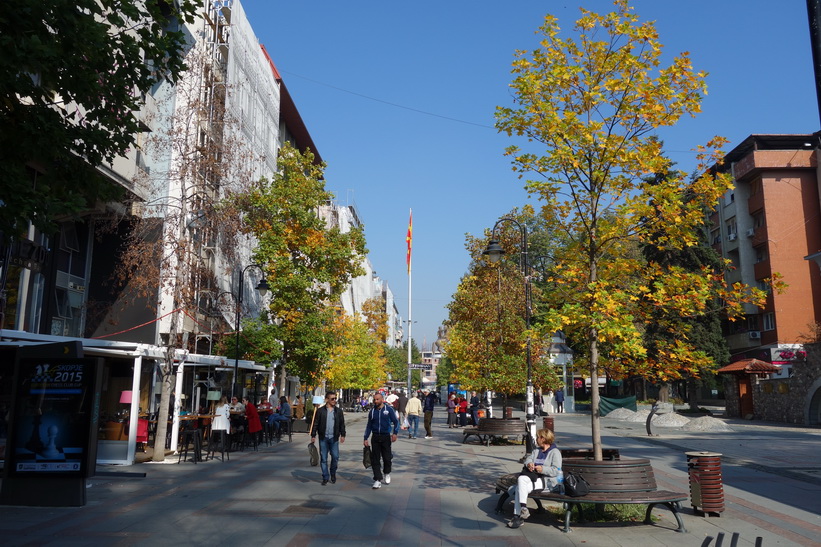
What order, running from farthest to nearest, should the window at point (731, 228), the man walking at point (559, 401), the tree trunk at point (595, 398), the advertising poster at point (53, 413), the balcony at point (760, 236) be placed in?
the window at point (731, 228) → the balcony at point (760, 236) → the man walking at point (559, 401) → the advertising poster at point (53, 413) → the tree trunk at point (595, 398)

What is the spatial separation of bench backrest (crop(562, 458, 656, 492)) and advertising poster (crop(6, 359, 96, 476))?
749 cm

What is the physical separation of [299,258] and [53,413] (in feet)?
57.7

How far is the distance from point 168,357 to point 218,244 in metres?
3.38

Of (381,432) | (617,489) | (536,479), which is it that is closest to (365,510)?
(536,479)

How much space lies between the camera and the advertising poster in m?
10.3

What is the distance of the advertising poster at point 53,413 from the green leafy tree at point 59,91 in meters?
3.63

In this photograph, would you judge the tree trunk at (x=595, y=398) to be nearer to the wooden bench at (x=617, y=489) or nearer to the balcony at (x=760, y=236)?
Answer: the wooden bench at (x=617, y=489)

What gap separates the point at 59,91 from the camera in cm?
769

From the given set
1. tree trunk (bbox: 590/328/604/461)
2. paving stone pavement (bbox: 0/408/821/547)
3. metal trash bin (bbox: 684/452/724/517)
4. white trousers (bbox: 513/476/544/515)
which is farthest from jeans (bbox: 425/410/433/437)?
white trousers (bbox: 513/476/544/515)

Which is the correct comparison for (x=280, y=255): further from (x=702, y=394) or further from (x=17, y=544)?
(x=702, y=394)

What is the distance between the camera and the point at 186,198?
16.6 meters

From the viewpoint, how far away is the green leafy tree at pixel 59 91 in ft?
22.3

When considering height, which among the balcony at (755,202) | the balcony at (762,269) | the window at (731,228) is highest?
the balcony at (755,202)

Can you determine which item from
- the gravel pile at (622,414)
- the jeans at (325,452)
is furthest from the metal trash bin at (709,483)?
the gravel pile at (622,414)
